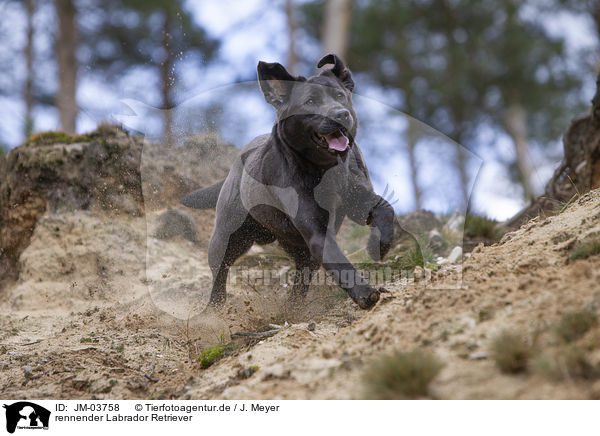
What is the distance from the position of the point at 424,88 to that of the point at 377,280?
964cm

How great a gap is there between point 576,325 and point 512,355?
1.01 ft

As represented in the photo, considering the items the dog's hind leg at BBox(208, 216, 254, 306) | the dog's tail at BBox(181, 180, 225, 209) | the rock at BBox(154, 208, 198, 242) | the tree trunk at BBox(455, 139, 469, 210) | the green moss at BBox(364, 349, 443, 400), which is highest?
the tree trunk at BBox(455, 139, 469, 210)

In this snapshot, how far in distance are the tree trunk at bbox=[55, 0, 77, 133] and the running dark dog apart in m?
8.38

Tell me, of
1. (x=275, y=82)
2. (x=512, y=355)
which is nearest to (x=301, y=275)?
(x=275, y=82)

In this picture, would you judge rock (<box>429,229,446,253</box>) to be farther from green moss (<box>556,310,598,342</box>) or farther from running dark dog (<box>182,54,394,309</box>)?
green moss (<box>556,310,598,342</box>)

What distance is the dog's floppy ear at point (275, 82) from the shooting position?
3.87m

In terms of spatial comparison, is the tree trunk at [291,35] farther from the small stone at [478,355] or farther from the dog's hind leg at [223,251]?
the small stone at [478,355]

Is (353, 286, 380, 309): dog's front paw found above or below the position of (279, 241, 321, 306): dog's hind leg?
below

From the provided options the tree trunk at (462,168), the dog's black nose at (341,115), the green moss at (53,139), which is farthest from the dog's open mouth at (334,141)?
the tree trunk at (462,168)

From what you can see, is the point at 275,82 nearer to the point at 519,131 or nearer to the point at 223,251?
the point at 223,251

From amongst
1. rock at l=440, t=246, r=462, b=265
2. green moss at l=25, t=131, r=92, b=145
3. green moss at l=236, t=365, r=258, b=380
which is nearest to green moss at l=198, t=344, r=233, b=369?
green moss at l=236, t=365, r=258, b=380

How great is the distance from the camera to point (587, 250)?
276cm

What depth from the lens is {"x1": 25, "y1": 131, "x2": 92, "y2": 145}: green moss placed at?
7172mm
